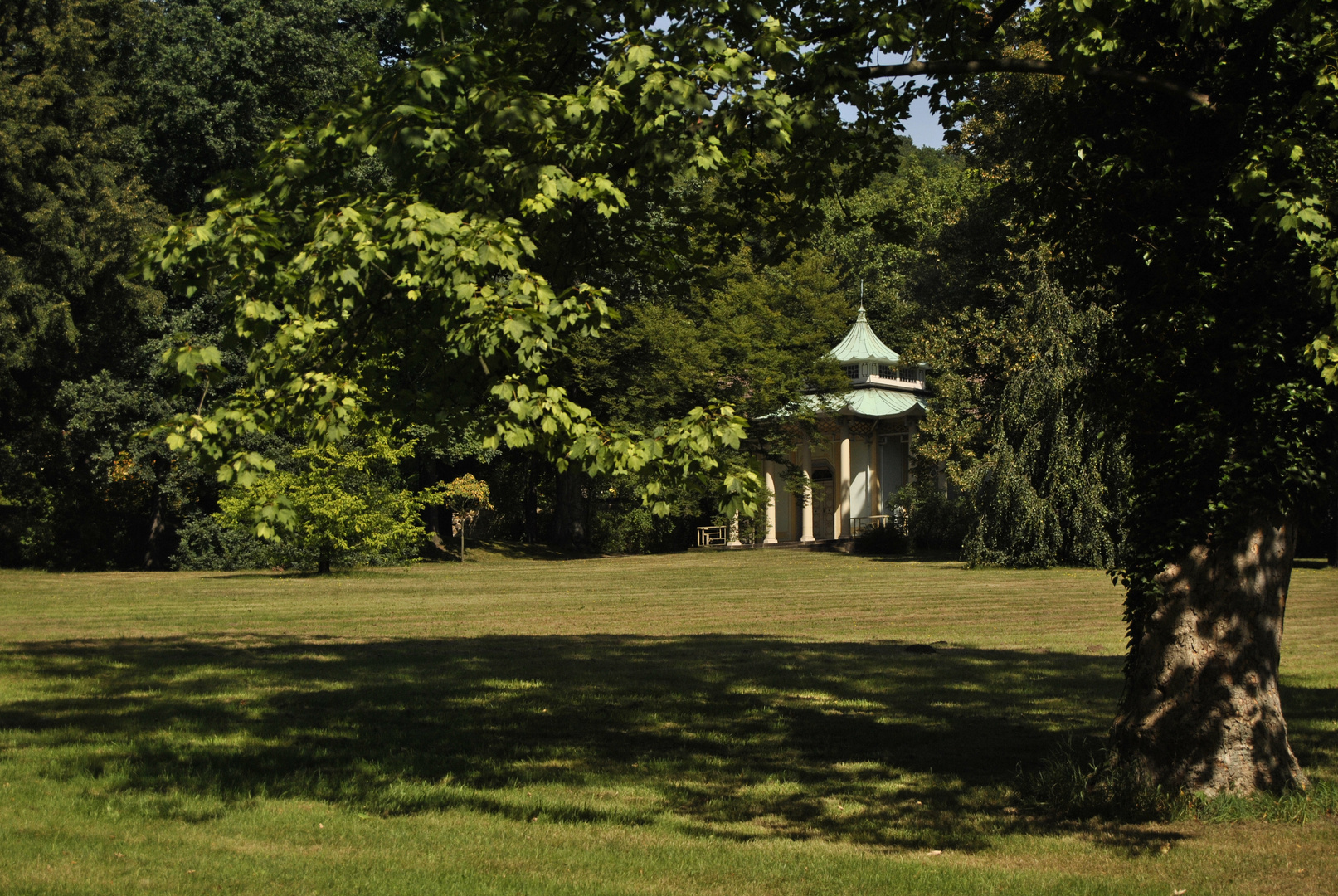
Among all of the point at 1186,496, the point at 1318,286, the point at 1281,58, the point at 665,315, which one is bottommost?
the point at 1186,496

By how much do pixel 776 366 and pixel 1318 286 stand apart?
38.1 meters

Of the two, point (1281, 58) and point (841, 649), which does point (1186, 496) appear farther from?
point (841, 649)

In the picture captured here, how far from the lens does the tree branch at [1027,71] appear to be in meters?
7.40

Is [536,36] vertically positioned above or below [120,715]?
above

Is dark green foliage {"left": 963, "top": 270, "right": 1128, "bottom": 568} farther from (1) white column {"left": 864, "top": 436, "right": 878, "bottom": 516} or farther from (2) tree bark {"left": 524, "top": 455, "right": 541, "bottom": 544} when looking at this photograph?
(2) tree bark {"left": 524, "top": 455, "right": 541, "bottom": 544}

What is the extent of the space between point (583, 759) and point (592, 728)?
1.08 meters

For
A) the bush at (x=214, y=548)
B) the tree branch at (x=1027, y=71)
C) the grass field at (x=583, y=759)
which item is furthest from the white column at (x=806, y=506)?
the tree branch at (x=1027, y=71)

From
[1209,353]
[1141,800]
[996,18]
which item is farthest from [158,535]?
[1209,353]

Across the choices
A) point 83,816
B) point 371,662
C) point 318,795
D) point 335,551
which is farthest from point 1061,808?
point 335,551

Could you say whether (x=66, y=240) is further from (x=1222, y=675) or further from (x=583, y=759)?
(x=1222, y=675)

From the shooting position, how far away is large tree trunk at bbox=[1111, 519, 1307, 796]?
7277 millimetres

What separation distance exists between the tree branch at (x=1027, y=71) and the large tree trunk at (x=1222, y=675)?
8.64ft

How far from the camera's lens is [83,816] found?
6.68 meters

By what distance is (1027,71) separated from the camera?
7668 millimetres
